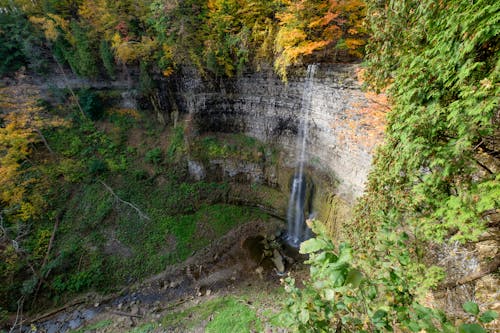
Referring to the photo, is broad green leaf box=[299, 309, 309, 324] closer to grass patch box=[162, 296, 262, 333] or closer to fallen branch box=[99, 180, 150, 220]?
grass patch box=[162, 296, 262, 333]

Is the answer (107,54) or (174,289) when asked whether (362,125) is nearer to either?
(174,289)

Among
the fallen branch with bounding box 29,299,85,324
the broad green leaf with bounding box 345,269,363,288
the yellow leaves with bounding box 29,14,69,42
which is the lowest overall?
the fallen branch with bounding box 29,299,85,324

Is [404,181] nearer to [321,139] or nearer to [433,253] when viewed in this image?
[433,253]

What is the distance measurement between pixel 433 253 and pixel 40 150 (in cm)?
2104

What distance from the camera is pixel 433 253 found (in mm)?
3873

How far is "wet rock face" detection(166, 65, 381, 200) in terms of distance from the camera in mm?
8969

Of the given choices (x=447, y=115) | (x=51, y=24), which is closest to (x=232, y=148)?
(x=447, y=115)

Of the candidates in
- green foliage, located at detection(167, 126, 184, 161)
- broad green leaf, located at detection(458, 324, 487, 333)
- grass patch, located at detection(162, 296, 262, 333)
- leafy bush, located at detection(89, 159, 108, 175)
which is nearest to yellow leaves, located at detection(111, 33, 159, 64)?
green foliage, located at detection(167, 126, 184, 161)

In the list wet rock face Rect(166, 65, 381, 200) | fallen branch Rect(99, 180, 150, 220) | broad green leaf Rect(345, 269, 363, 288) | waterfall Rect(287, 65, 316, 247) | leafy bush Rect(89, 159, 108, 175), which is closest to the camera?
broad green leaf Rect(345, 269, 363, 288)

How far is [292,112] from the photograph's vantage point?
12234 mm

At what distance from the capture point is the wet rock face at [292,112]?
8969mm

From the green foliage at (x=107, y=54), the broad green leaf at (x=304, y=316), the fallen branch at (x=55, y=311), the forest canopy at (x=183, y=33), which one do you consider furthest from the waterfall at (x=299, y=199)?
the green foliage at (x=107, y=54)

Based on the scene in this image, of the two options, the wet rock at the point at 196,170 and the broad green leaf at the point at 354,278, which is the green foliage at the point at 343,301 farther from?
the wet rock at the point at 196,170

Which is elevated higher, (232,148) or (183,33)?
(183,33)
